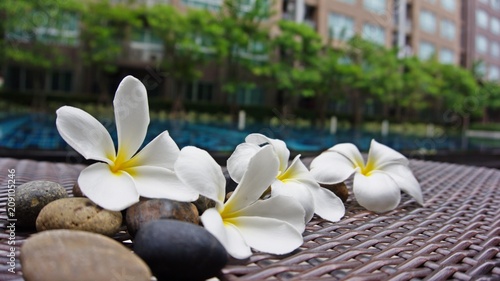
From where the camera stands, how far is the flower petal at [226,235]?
36 cm

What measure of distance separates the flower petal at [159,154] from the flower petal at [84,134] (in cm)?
3

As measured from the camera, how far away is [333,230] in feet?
1.64

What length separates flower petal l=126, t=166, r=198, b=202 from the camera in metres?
0.40

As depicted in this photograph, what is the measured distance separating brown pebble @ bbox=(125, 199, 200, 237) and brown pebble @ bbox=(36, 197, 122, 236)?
0.6 inches

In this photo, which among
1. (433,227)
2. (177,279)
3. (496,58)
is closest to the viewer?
(177,279)

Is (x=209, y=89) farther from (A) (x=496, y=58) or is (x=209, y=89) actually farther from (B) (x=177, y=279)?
(A) (x=496, y=58)

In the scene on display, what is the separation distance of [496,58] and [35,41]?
2005cm

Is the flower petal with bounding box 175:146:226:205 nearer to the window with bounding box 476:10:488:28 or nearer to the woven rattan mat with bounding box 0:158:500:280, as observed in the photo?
the woven rattan mat with bounding box 0:158:500:280

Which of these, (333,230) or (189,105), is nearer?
(333,230)

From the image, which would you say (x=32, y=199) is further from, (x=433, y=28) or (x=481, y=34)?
(x=481, y=34)

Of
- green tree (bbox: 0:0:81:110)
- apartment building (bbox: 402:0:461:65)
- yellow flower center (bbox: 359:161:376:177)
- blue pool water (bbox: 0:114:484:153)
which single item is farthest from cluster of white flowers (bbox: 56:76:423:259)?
apartment building (bbox: 402:0:461:65)

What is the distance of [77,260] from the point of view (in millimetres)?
287

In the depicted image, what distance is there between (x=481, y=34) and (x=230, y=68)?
14.4m

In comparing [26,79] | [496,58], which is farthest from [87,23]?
[496,58]
